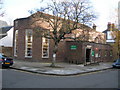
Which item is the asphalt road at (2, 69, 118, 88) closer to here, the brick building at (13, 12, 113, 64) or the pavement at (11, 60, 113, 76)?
the pavement at (11, 60, 113, 76)

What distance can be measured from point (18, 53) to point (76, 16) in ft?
37.9

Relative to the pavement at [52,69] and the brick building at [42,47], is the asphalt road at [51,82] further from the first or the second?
the brick building at [42,47]

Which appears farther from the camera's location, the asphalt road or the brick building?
the brick building

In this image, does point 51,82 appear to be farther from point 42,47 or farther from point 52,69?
point 42,47

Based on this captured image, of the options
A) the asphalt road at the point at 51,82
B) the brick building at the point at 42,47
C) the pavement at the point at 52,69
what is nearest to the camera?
the asphalt road at the point at 51,82

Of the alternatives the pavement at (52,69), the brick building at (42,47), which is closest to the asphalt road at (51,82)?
the pavement at (52,69)

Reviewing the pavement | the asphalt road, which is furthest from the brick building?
the asphalt road

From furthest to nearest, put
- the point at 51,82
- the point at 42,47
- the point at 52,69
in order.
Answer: the point at 42,47 < the point at 52,69 < the point at 51,82

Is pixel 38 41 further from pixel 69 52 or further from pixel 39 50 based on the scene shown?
pixel 69 52

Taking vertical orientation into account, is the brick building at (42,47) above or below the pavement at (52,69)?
above

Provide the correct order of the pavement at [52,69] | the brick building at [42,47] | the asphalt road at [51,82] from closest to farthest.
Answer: the asphalt road at [51,82]
the pavement at [52,69]
the brick building at [42,47]

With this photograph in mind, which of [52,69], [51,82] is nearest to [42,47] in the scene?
[52,69]

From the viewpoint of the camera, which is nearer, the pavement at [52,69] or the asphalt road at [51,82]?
the asphalt road at [51,82]

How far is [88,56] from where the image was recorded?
94.0 ft
